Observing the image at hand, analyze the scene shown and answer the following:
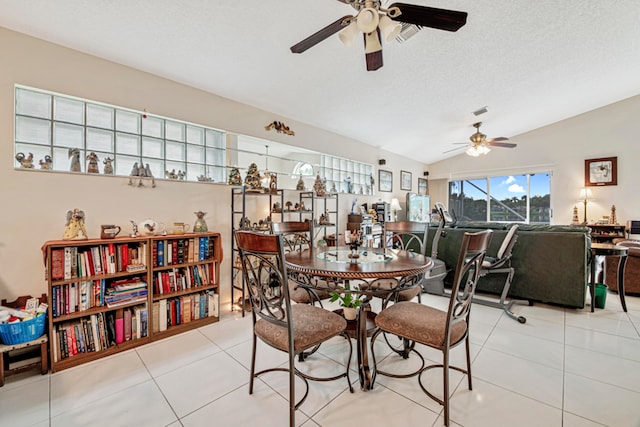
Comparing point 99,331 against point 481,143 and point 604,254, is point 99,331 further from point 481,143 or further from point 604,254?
point 481,143

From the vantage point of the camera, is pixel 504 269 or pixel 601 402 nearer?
pixel 601 402

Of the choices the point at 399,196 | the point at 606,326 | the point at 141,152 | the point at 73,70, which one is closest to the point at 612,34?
the point at 606,326

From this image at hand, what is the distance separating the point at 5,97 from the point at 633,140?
29.3 ft

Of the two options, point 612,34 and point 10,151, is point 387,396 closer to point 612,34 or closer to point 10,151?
point 10,151

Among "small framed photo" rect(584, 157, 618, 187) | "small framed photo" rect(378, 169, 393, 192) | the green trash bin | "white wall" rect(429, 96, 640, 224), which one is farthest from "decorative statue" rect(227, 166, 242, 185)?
"small framed photo" rect(584, 157, 618, 187)

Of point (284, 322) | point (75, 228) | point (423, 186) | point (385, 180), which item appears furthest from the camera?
→ point (423, 186)

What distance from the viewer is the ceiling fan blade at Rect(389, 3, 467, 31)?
1.56 metres

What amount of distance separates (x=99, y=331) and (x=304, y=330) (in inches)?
70.7

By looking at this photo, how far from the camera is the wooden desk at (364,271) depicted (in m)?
1.55

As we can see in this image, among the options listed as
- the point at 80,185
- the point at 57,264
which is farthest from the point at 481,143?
the point at 57,264

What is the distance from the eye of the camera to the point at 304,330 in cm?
152

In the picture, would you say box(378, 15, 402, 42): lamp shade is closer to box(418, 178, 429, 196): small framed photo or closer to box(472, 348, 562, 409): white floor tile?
box(472, 348, 562, 409): white floor tile

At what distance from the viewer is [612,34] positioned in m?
3.04

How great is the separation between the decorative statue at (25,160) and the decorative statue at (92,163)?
1.12 ft
